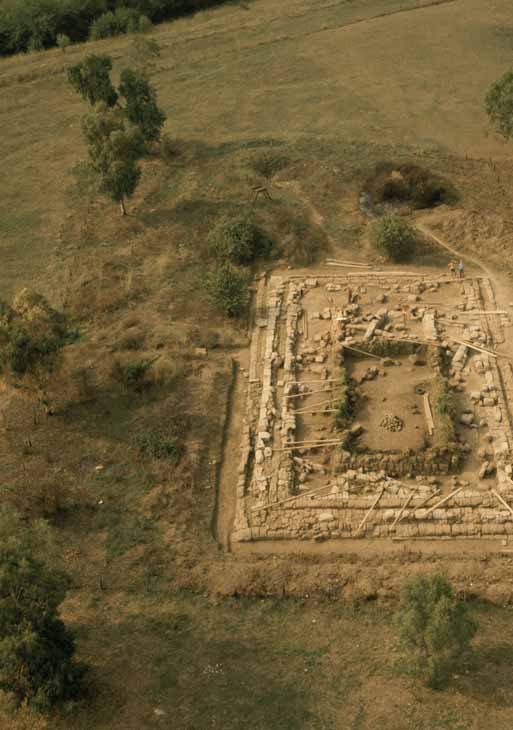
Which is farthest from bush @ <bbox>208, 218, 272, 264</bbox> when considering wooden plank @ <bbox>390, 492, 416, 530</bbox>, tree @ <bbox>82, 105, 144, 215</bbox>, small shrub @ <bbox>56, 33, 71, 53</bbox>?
small shrub @ <bbox>56, 33, 71, 53</bbox>

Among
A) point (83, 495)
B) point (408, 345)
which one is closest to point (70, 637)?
point (83, 495)

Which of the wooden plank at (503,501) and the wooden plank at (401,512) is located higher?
the wooden plank at (401,512)

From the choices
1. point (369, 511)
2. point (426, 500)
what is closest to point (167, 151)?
point (369, 511)

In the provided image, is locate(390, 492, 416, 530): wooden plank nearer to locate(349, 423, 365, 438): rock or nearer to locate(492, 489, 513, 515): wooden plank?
locate(492, 489, 513, 515): wooden plank

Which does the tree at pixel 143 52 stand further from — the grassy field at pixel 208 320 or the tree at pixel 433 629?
the tree at pixel 433 629

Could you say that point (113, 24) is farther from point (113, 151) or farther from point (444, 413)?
point (444, 413)

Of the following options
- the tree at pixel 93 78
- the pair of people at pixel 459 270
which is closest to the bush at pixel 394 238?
the pair of people at pixel 459 270
